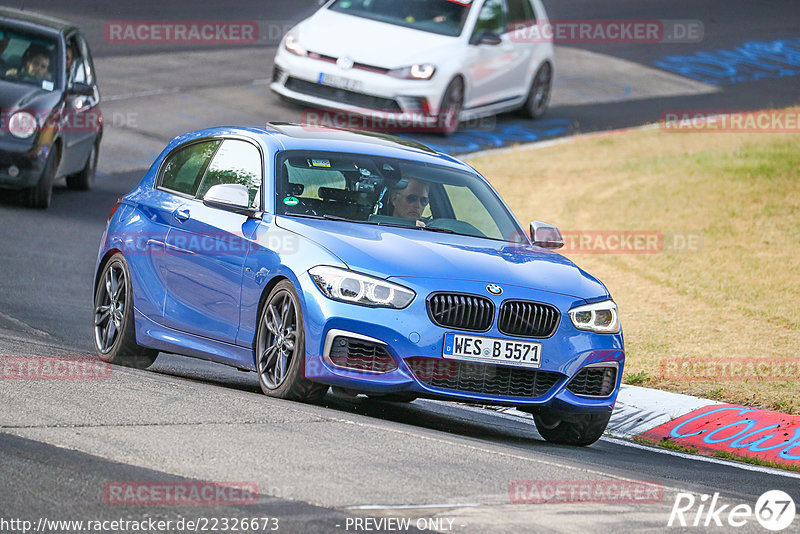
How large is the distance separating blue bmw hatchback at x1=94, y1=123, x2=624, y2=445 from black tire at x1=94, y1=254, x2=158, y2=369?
0.05 ft

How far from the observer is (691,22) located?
122 feet

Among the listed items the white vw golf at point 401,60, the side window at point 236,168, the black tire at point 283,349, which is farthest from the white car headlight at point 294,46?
the black tire at point 283,349

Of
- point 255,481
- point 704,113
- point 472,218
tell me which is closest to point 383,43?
point 704,113

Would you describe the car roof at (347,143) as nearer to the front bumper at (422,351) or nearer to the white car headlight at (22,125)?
the front bumper at (422,351)

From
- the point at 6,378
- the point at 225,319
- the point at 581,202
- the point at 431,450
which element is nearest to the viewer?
the point at 431,450

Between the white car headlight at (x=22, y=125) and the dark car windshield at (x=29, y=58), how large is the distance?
0.79m

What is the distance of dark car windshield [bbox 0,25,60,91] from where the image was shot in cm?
1672

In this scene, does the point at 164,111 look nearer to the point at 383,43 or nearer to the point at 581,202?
the point at 383,43

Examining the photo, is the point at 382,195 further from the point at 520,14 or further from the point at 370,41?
the point at 520,14

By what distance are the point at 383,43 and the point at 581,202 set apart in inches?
151

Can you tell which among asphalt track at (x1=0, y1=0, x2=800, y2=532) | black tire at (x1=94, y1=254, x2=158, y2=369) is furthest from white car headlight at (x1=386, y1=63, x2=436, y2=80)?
black tire at (x1=94, y1=254, x2=158, y2=369)

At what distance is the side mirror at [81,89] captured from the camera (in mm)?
17094

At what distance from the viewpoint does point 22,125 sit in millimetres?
15922

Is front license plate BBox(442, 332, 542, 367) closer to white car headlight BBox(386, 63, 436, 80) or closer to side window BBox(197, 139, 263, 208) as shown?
side window BBox(197, 139, 263, 208)
